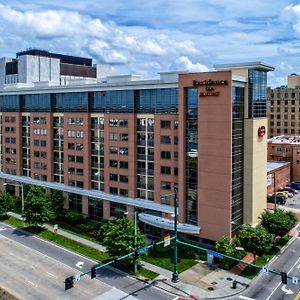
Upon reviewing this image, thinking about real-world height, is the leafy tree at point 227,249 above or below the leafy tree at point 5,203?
below

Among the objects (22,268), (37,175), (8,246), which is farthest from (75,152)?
(22,268)

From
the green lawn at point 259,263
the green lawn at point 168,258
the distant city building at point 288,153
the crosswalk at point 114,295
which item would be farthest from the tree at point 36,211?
the distant city building at point 288,153

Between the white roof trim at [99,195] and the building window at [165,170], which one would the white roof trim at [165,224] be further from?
the building window at [165,170]

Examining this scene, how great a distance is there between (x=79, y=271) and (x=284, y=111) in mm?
103825

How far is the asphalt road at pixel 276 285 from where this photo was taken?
45.4 meters

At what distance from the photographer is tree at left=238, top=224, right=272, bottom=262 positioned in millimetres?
51375

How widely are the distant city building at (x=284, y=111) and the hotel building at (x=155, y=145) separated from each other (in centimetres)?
7852

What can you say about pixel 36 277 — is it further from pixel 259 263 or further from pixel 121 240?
pixel 259 263

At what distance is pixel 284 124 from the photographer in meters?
137

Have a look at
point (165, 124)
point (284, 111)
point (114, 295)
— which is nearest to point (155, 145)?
point (165, 124)

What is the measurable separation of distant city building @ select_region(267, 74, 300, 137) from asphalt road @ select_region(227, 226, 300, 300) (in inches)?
3383

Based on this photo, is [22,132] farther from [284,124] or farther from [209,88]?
[284,124]

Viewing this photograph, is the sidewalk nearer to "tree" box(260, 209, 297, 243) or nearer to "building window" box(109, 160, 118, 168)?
"tree" box(260, 209, 297, 243)

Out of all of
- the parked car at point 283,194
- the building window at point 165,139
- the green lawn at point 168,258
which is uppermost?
the building window at point 165,139
